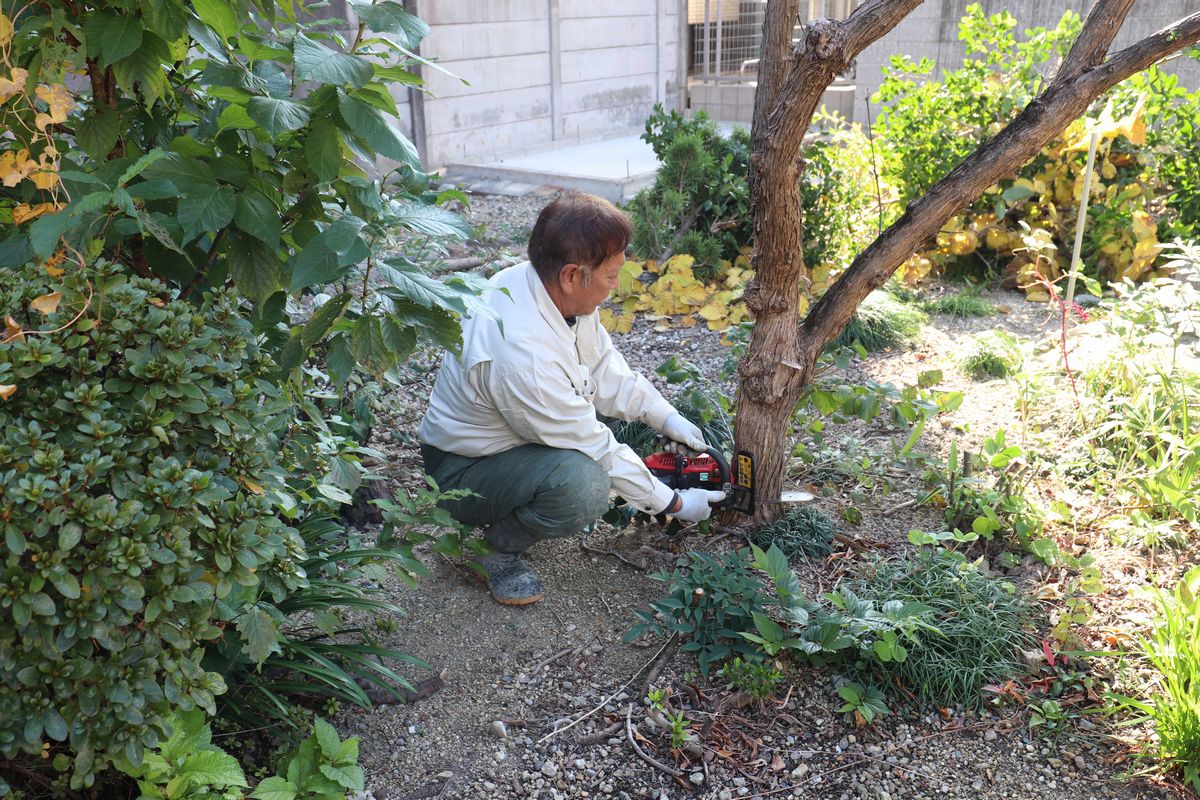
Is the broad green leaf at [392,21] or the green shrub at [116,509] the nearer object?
the green shrub at [116,509]

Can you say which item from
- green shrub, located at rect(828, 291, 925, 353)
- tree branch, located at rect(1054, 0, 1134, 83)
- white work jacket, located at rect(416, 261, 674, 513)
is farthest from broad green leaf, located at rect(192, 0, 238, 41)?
green shrub, located at rect(828, 291, 925, 353)

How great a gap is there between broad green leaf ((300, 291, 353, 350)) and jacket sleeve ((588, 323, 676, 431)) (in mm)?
1269

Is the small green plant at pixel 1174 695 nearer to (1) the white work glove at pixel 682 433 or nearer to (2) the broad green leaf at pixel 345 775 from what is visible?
(1) the white work glove at pixel 682 433

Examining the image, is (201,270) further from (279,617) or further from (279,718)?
(279,718)

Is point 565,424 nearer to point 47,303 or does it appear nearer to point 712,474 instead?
point 712,474

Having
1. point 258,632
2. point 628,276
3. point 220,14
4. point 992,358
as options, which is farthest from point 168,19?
point 992,358

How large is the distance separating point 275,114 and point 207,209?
218 millimetres

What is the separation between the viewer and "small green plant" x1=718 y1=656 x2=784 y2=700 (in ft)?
7.96

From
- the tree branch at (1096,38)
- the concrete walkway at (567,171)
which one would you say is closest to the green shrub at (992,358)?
the tree branch at (1096,38)

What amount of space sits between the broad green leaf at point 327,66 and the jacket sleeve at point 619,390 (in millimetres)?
1475

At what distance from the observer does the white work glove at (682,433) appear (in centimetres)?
325

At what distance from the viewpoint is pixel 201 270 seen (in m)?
2.23

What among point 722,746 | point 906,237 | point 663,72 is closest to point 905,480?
point 906,237

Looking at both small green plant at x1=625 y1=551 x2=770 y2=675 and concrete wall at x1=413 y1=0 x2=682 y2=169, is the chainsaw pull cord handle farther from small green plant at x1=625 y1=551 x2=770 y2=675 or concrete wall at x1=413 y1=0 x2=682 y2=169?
concrete wall at x1=413 y1=0 x2=682 y2=169
